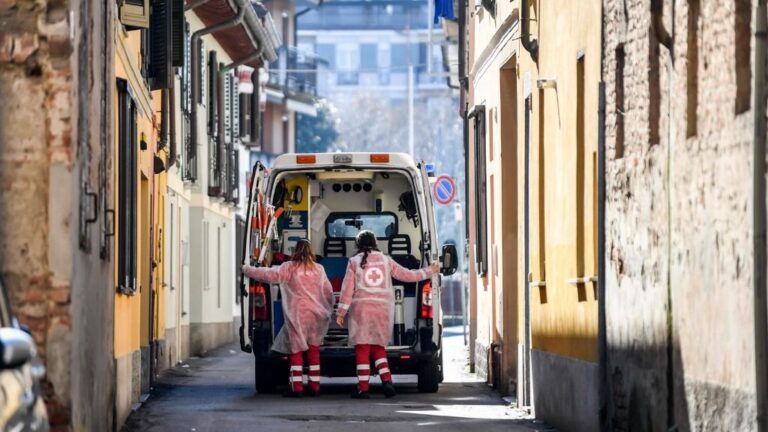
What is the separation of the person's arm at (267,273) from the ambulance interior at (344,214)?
4.69 feet

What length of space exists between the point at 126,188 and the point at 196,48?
15.8 metres

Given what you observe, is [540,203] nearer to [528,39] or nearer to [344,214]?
[528,39]

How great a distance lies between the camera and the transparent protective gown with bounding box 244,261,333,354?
68.3ft

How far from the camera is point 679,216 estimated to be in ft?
37.8

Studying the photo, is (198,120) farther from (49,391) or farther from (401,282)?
(49,391)

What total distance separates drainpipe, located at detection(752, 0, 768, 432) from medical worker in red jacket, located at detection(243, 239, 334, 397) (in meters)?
11.5

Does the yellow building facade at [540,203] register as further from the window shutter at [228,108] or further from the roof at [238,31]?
the window shutter at [228,108]

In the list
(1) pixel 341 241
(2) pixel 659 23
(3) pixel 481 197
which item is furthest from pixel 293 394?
(2) pixel 659 23

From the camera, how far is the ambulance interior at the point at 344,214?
22.7m

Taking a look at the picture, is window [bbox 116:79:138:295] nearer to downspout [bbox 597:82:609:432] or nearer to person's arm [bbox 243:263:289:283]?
person's arm [bbox 243:263:289:283]

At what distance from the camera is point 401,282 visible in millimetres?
21625

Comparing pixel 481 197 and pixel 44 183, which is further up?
pixel 481 197

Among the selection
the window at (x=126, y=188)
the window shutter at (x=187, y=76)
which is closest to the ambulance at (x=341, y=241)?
the window at (x=126, y=188)

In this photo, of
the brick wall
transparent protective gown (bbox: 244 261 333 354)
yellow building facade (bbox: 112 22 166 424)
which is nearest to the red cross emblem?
transparent protective gown (bbox: 244 261 333 354)
